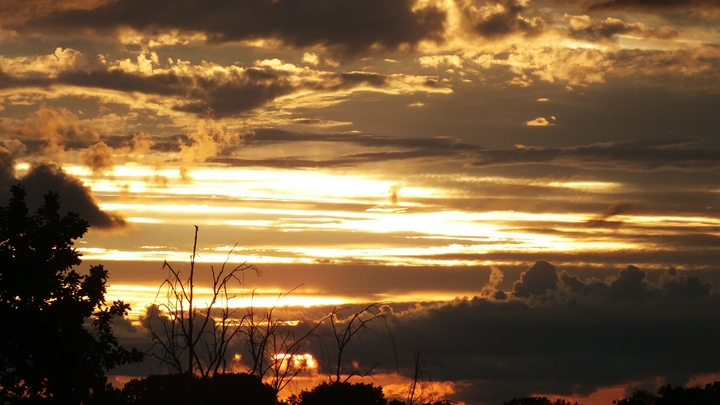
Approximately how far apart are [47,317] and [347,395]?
24.7m

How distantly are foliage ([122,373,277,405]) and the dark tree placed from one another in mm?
9152

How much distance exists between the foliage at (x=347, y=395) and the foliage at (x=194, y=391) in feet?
9.50

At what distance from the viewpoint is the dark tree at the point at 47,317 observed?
42.2m

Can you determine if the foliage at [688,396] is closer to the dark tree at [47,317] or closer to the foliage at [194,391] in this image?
the foliage at [194,391]

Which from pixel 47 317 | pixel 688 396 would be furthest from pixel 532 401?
pixel 47 317

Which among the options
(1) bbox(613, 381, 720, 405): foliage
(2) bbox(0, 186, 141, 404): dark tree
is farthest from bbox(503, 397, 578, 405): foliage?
(2) bbox(0, 186, 141, 404): dark tree

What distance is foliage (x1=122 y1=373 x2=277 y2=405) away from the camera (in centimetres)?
5416

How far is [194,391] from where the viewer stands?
56531 mm

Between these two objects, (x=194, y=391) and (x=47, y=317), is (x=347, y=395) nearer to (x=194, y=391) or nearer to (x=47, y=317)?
(x=194, y=391)

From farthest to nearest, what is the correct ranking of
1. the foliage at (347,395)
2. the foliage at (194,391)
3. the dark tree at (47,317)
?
the foliage at (347,395) → the foliage at (194,391) → the dark tree at (47,317)

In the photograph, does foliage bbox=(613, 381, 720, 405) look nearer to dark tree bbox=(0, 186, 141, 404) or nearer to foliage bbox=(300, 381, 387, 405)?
foliage bbox=(300, 381, 387, 405)

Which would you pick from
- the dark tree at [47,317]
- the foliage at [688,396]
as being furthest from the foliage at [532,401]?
the dark tree at [47,317]

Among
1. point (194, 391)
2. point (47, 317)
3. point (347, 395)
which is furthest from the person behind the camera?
point (347, 395)

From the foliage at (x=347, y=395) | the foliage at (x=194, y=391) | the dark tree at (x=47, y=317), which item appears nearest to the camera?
the dark tree at (x=47, y=317)
